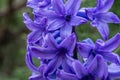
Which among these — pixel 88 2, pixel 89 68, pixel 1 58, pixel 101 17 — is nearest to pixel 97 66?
pixel 89 68

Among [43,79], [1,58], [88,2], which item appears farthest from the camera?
[1,58]

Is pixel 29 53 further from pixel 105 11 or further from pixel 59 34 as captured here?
pixel 105 11

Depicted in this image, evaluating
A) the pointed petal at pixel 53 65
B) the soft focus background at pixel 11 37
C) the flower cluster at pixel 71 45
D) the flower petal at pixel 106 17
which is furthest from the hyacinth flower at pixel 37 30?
the soft focus background at pixel 11 37

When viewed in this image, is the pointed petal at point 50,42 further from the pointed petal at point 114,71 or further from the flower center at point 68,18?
the pointed petal at point 114,71

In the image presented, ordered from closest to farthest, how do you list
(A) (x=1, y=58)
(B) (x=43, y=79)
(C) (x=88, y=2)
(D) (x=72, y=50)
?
(D) (x=72, y=50) → (B) (x=43, y=79) → (C) (x=88, y=2) → (A) (x=1, y=58)

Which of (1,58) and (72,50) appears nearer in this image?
(72,50)

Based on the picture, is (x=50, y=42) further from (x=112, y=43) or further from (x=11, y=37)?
(x=11, y=37)

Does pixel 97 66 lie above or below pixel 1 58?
above
